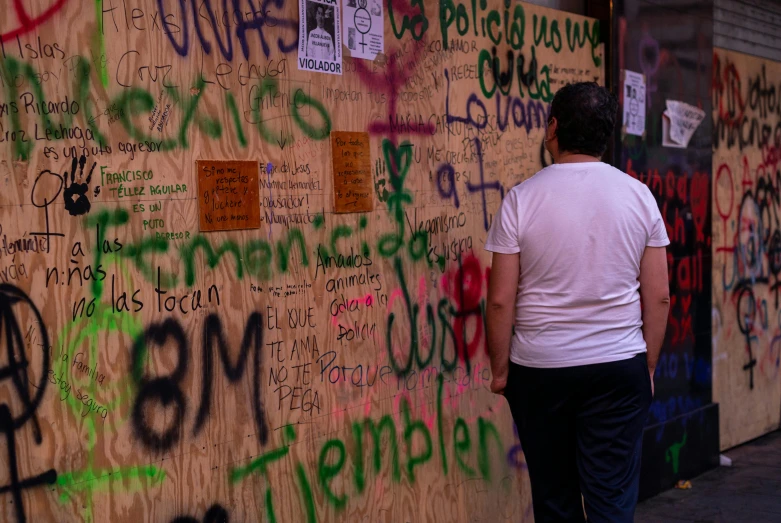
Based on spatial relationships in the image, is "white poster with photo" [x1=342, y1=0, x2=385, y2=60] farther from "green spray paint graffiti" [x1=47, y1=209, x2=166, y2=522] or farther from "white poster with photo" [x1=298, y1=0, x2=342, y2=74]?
"green spray paint graffiti" [x1=47, y1=209, x2=166, y2=522]

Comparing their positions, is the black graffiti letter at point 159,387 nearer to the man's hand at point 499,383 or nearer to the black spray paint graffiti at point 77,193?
the black spray paint graffiti at point 77,193

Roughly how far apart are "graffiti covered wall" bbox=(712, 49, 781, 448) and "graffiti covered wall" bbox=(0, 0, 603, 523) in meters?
2.47

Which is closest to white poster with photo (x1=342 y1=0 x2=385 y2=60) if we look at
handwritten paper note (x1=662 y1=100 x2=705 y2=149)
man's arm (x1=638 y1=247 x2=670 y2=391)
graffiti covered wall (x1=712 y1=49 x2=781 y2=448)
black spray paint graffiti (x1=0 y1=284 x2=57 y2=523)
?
man's arm (x1=638 y1=247 x2=670 y2=391)

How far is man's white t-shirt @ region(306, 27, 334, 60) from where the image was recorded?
4184 millimetres

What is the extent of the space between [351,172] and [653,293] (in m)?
1.32

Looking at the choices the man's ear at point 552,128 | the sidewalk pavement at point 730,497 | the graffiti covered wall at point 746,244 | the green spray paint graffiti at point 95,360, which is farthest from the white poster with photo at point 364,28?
the graffiti covered wall at point 746,244

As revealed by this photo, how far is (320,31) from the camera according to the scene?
423 cm

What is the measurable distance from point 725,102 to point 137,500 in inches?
209

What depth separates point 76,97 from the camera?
335cm

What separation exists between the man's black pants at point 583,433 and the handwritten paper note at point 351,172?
1032 millimetres

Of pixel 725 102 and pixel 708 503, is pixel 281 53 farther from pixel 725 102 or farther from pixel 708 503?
pixel 725 102

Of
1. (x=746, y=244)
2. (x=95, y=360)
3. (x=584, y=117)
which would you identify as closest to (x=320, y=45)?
(x=584, y=117)

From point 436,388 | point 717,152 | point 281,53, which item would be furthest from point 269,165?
point 717,152

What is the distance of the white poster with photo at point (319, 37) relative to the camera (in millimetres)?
4156
